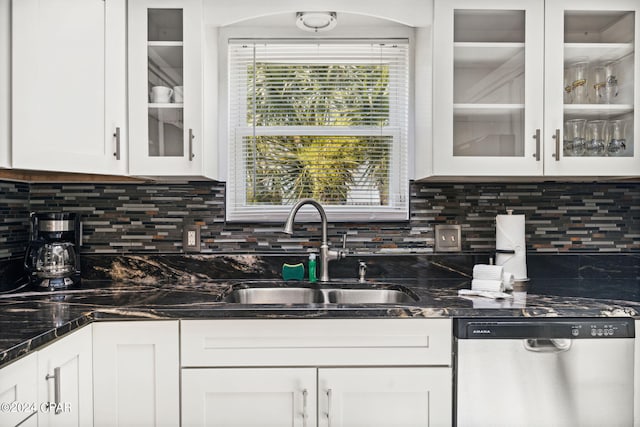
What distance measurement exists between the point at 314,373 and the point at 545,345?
786 millimetres

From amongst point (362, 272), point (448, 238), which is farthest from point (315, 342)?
point (448, 238)

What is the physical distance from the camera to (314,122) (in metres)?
2.27

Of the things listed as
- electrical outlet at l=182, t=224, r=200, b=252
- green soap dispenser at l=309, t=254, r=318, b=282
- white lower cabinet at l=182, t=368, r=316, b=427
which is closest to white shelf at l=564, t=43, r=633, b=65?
green soap dispenser at l=309, t=254, r=318, b=282

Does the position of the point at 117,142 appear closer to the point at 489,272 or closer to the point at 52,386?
the point at 52,386

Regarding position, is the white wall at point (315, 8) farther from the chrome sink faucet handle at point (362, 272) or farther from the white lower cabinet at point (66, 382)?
the white lower cabinet at point (66, 382)

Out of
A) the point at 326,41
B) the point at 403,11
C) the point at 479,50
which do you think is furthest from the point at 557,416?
the point at 326,41

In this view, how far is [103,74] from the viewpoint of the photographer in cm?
180

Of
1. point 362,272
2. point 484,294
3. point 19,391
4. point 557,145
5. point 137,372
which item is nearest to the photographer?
point 19,391

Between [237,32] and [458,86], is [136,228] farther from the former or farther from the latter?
[458,86]

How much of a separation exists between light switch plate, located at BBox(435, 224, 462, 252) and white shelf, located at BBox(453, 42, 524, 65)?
754 millimetres

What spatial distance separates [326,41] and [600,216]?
1.57 m

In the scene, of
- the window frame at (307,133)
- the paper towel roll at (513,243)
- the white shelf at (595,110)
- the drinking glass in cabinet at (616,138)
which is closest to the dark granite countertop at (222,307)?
the paper towel roll at (513,243)

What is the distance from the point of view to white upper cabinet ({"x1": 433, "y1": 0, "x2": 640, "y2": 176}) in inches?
75.7

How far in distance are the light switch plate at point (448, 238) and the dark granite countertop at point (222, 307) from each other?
380 millimetres
